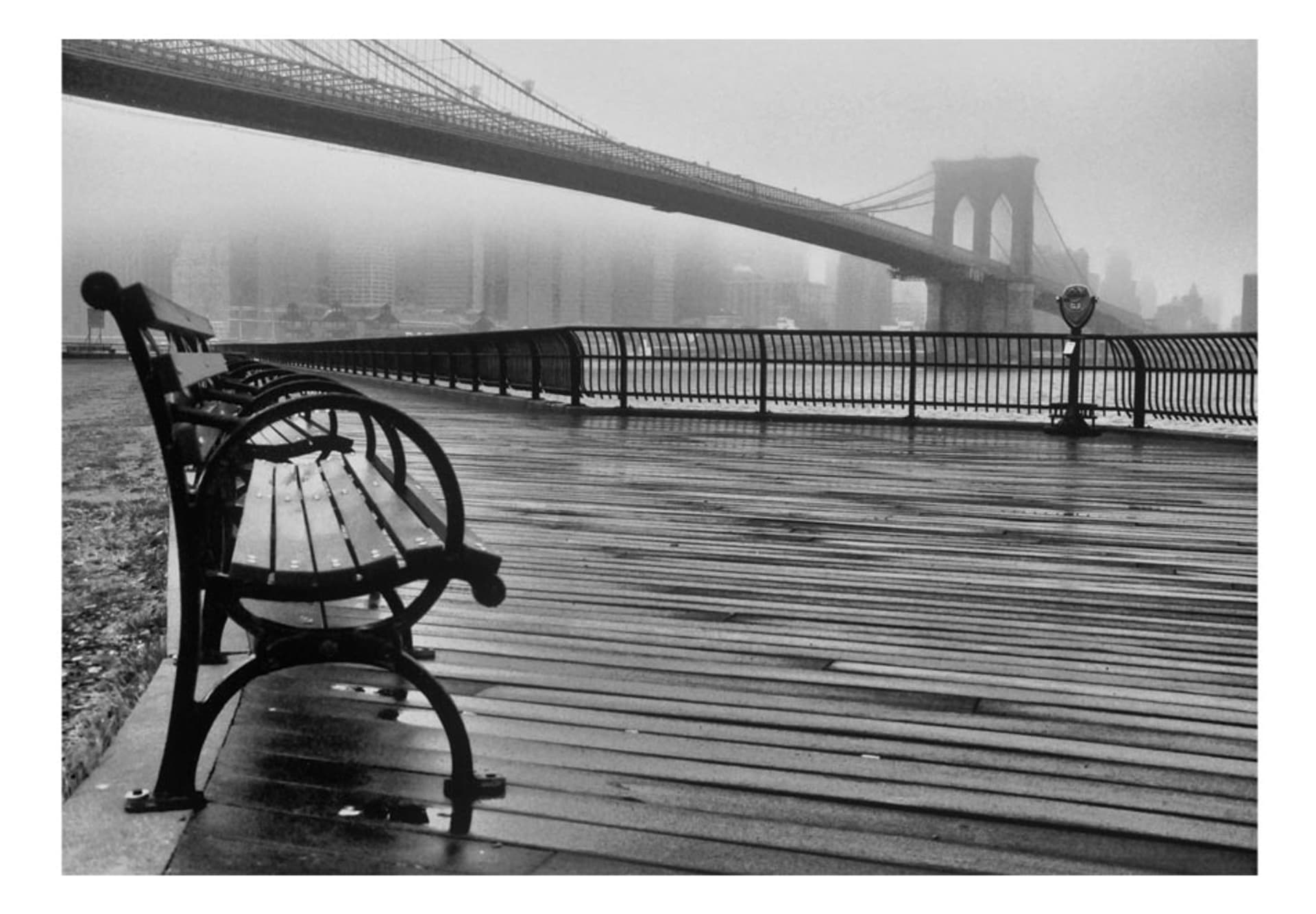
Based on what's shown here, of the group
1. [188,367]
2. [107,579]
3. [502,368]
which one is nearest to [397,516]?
[188,367]

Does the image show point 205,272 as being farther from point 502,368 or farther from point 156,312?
point 502,368

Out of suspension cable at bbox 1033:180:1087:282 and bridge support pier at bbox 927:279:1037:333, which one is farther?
suspension cable at bbox 1033:180:1087:282

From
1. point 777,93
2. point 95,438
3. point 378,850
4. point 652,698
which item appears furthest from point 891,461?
point 95,438

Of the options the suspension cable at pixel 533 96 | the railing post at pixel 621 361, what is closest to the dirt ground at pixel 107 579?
the railing post at pixel 621 361

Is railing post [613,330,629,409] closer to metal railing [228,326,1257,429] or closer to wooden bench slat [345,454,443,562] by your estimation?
metal railing [228,326,1257,429]

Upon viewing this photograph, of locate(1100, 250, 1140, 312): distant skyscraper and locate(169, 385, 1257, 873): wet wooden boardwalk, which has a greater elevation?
locate(1100, 250, 1140, 312): distant skyscraper

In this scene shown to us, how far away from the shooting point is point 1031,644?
2.90 metres

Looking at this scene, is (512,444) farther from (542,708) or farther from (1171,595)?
(542,708)

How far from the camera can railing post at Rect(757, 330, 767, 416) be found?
1117cm

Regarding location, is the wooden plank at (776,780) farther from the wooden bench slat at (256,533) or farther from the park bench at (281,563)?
the wooden bench slat at (256,533)

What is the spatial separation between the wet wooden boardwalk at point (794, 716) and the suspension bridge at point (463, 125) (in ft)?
20.5

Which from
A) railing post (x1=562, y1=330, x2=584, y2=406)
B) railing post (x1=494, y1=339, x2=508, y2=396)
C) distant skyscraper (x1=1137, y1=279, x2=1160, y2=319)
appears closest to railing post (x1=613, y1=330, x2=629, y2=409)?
railing post (x1=562, y1=330, x2=584, y2=406)

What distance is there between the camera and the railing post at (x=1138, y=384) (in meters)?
10.1
